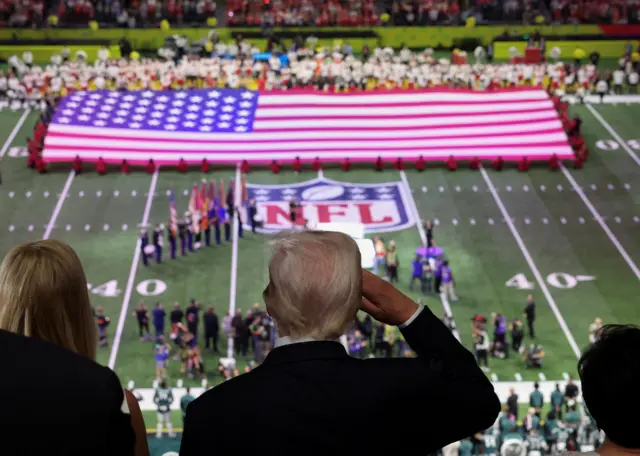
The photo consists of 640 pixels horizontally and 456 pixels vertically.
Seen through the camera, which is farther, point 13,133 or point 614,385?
point 13,133

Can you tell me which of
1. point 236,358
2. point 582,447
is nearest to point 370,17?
point 236,358

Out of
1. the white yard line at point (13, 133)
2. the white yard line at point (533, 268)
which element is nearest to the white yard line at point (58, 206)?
the white yard line at point (13, 133)

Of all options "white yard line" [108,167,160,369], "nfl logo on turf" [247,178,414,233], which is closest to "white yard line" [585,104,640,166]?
"nfl logo on turf" [247,178,414,233]

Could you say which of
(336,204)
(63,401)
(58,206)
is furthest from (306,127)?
(63,401)

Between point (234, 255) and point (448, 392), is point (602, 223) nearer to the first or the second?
point (234, 255)

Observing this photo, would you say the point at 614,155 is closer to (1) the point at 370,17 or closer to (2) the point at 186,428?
(1) the point at 370,17

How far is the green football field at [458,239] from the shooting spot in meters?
19.8

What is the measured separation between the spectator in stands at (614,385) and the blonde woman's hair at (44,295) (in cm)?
167

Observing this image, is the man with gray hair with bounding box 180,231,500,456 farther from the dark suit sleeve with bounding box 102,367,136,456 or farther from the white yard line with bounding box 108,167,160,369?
the white yard line with bounding box 108,167,160,369

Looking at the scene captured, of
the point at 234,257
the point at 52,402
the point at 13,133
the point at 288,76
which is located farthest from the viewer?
the point at 288,76

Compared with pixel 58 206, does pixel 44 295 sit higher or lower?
higher

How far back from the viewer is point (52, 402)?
2.65m

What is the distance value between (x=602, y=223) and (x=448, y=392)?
69.5 feet

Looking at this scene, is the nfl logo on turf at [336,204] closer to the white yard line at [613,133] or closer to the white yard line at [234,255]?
the white yard line at [234,255]
